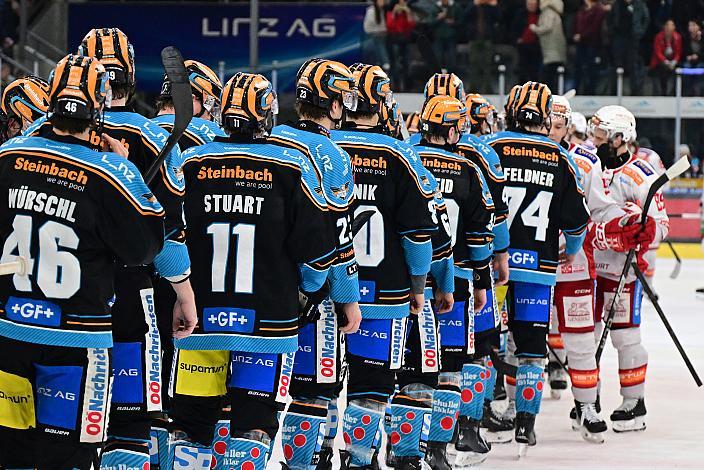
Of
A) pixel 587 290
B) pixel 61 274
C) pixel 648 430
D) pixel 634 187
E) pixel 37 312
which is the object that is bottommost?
pixel 648 430

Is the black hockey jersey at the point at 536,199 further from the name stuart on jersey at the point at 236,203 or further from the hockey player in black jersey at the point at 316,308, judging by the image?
the name stuart on jersey at the point at 236,203

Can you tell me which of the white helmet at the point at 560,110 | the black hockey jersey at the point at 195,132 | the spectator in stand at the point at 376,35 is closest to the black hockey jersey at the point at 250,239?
the black hockey jersey at the point at 195,132

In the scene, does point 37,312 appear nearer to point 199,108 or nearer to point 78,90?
point 78,90

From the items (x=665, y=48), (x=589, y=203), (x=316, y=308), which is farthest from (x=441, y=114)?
(x=665, y=48)

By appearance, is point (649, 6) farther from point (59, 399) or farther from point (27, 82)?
point (59, 399)

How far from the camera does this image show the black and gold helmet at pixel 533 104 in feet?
21.0

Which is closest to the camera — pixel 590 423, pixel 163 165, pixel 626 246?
pixel 163 165

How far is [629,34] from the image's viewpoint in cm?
1623

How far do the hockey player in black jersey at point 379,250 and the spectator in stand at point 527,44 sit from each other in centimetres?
1078

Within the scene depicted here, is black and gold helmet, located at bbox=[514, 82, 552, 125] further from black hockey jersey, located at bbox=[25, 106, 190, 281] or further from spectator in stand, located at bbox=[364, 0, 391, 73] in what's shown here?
spectator in stand, located at bbox=[364, 0, 391, 73]

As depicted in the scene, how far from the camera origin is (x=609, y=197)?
7.21 m

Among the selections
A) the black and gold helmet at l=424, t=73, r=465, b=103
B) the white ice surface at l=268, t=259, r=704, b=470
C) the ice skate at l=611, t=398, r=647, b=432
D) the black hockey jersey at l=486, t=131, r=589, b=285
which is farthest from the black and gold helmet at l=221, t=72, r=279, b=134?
the ice skate at l=611, t=398, r=647, b=432

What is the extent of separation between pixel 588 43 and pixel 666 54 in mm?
954

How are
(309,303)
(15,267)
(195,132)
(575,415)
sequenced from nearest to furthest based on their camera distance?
(15,267) → (309,303) → (195,132) → (575,415)
